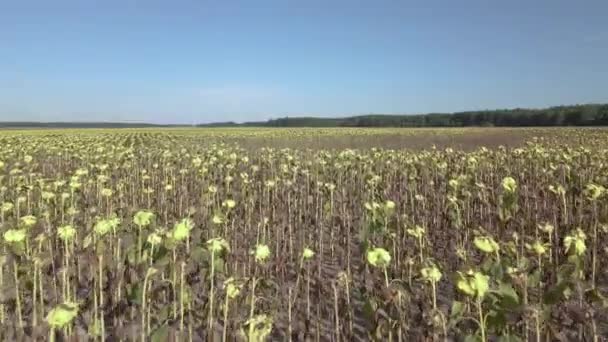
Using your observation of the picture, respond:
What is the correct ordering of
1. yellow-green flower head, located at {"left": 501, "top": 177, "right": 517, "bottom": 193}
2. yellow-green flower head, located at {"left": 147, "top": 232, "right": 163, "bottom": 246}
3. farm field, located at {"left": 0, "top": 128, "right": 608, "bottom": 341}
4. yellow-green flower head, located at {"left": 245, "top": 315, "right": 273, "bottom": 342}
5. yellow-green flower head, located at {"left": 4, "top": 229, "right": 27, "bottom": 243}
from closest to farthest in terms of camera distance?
yellow-green flower head, located at {"left": 245, "top": 315, "right": 273, "bottom": 342} < farm field, located at {"left": 0, "top": 128, "right": 608, "bottom": 341} < yellow-green flower head, located at {"left": 147, "top": 232, "right": 163, "bottom": 246} < yellow-green flower head, located at {"left": 4, "top": 229, "right": 27, "bottom": 243} < yellow-green flower head, located at {"left": 501, "top": 177, "right": 517, "bottom": 193}

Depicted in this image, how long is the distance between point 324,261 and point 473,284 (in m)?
4.36

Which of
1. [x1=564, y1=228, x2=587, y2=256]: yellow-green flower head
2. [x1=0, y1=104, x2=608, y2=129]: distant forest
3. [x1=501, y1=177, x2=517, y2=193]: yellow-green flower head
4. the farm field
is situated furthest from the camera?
[x1=0, y1=104, x2=608, y2=129]: distant forest

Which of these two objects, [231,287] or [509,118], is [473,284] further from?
[509,118]

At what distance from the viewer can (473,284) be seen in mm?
2771

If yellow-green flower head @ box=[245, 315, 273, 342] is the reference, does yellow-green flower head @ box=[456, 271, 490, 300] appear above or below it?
above

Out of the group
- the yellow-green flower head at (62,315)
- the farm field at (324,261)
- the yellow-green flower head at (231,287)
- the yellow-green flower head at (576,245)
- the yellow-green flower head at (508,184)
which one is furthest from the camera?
the yellow-green flower head at (508,184)

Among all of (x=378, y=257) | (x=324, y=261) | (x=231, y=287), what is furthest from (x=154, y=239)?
(x=324, y=261)

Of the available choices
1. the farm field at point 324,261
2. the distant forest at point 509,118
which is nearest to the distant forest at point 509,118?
the distant forest at point 509,118

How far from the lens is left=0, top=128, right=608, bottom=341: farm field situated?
131 inches

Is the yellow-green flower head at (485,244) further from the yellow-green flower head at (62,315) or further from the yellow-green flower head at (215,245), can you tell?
the yellow-green flower head at (62,315)

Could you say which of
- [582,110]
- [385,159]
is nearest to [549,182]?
[385,159]

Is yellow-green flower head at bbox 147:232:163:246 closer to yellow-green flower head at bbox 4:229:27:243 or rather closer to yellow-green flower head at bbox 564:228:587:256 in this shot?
yellow-green flower head at bbox 4:229:27:243

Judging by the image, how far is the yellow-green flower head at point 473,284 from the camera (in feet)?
9.03

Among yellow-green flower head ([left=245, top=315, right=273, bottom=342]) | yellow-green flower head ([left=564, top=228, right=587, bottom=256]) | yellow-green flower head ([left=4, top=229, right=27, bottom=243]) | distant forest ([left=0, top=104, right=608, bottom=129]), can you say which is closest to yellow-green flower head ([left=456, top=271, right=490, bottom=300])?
yellow-green flower head ([left=245, top=315, right=273, bottom=342])
